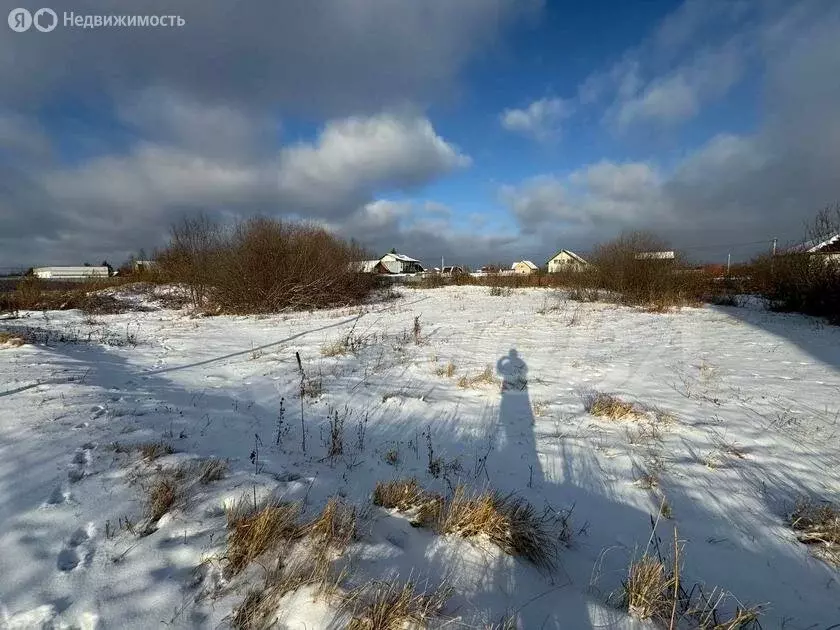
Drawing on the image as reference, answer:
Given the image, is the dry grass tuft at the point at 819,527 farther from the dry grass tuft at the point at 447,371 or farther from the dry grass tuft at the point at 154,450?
the dry grass tuft at the point at 154,450

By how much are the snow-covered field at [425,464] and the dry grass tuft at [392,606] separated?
0.10m

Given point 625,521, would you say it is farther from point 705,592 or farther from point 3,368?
point 3,368

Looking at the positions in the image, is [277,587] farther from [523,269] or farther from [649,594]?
[523,269]

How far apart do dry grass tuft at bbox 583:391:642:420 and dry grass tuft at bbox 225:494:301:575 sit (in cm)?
359

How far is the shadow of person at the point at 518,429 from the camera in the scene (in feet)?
11.1

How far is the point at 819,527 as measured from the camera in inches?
96.4

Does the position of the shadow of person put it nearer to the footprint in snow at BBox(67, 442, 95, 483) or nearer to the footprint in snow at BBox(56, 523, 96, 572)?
the footprint in snow at BBox(56, 523, 96, 572)

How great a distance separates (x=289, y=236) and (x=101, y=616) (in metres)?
16.5

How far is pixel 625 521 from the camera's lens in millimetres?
2701

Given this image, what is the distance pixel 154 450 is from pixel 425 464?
2094mm

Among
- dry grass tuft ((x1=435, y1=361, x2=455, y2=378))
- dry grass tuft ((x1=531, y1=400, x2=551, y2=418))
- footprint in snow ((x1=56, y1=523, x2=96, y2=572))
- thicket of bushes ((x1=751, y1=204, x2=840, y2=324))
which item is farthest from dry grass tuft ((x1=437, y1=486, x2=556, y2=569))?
thicket of bushes ((x1=751, y1=204, x2=840, y2=324))

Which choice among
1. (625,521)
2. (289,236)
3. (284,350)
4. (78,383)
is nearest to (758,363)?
(625,521)

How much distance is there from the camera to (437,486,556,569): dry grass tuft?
2201 millimetres

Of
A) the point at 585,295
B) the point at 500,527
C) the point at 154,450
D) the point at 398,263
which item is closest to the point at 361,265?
the point at 585,295
